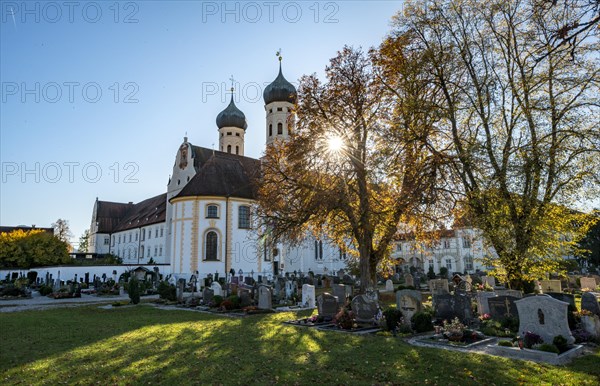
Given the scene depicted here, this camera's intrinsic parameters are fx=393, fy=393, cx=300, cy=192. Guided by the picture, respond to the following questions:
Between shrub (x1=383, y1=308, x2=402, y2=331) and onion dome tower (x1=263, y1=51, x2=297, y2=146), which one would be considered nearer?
shrub (x1=383, y1=308, x2=402, y2=331)

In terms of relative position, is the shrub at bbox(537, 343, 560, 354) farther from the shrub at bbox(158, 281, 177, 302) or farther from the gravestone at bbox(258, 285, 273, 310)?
the shrub at bbox(158, 281, 177, 302)

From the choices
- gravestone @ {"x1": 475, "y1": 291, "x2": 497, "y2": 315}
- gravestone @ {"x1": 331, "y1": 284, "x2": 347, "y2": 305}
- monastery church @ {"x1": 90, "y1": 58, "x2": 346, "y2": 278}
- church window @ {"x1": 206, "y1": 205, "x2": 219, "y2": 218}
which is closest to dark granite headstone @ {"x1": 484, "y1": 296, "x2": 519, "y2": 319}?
gravestone @ {"x1": 475, "y1": 291, "x2": 497, "y2": 315}

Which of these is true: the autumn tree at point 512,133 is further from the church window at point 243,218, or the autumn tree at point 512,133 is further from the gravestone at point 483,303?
the church window at point 243,218

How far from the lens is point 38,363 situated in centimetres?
825

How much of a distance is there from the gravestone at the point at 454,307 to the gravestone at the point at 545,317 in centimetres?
262

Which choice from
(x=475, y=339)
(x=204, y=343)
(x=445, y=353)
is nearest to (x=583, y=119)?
(x=475, y=339)

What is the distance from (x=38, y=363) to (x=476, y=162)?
49.0ft

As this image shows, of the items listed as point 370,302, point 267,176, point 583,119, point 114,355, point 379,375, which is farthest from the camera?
point 267,176

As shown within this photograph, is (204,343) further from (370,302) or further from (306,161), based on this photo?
(306,161)

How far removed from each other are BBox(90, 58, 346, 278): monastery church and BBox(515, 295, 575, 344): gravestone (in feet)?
58.3

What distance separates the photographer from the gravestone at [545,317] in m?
9.14

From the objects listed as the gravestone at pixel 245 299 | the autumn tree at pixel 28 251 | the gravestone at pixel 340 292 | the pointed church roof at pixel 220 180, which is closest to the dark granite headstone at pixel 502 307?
the gravestone at pixel 340 292

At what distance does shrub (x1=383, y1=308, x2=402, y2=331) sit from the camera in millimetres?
11695

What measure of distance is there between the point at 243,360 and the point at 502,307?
892 centimetres
